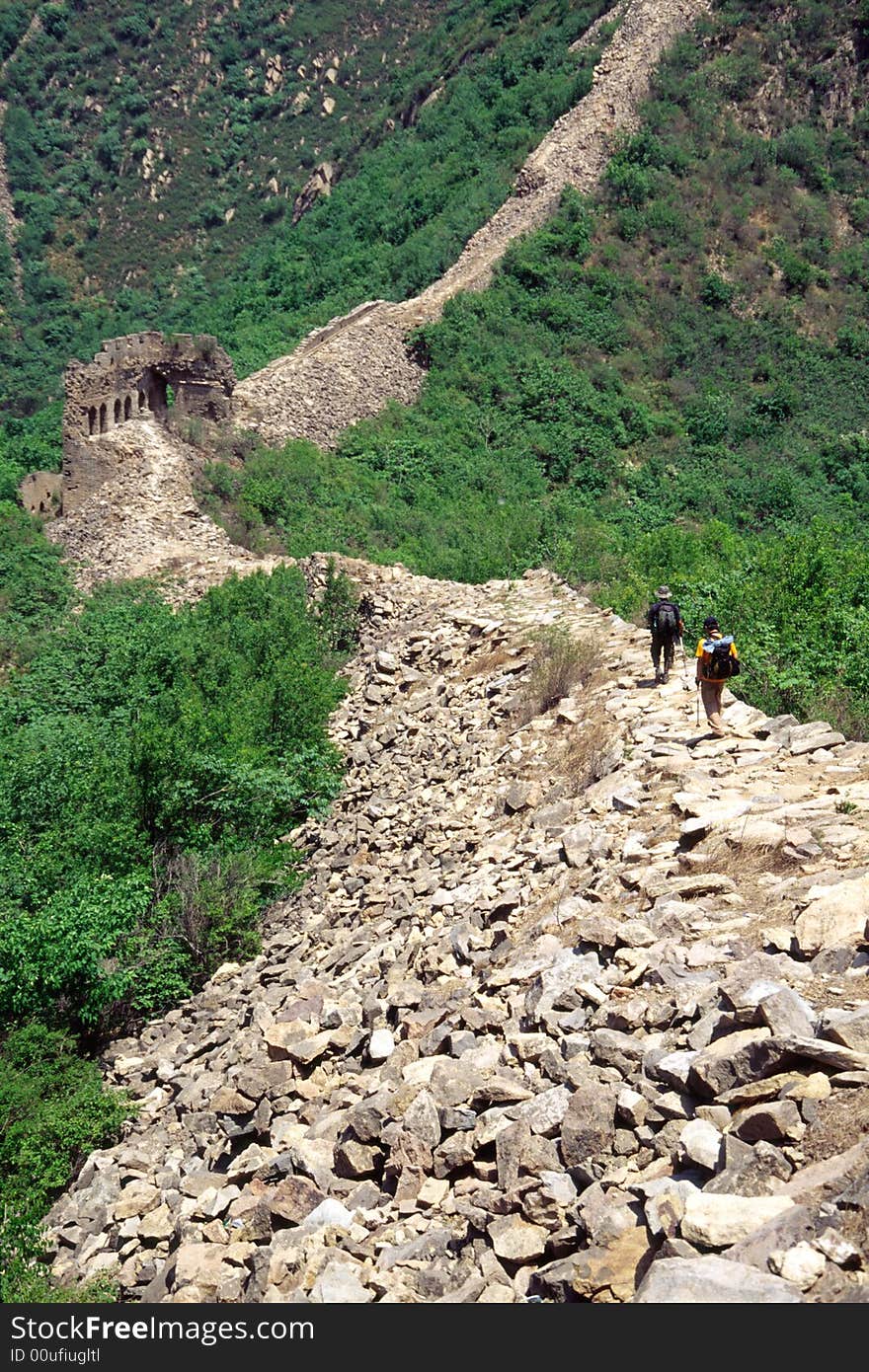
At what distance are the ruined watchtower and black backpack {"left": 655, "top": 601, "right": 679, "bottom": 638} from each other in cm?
1421

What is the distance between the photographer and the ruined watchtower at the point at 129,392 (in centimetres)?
2169

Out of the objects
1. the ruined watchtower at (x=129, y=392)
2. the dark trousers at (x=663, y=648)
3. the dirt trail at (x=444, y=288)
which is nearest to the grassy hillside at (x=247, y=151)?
the dirt trail at (x=444, y=288)

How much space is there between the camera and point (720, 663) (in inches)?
332

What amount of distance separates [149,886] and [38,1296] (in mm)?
4558

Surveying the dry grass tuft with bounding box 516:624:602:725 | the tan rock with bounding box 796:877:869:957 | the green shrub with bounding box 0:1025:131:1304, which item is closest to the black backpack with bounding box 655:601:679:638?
the dry grass tuft with bounding box 516:624:602:725

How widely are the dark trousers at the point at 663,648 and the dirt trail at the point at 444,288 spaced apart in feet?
50.6

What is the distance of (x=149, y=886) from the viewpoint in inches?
402

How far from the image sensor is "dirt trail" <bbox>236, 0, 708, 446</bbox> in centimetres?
2523

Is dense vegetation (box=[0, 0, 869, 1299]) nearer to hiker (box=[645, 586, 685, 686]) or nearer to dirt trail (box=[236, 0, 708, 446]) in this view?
dirt trail (box=[236, 0, 708, 446])

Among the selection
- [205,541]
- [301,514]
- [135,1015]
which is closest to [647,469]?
[301,514]

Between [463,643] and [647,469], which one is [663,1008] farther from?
[647,469]

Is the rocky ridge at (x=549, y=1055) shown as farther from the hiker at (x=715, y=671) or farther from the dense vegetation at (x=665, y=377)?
the dense vegetation at (x=665, y=377)

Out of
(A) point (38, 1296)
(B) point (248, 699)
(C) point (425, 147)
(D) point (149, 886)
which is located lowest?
(A) point (38, 1296)

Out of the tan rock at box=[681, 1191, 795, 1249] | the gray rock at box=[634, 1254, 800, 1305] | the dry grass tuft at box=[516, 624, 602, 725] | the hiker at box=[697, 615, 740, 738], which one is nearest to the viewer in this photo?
the gray rock at box=[634, 1254, 800, 1305]
